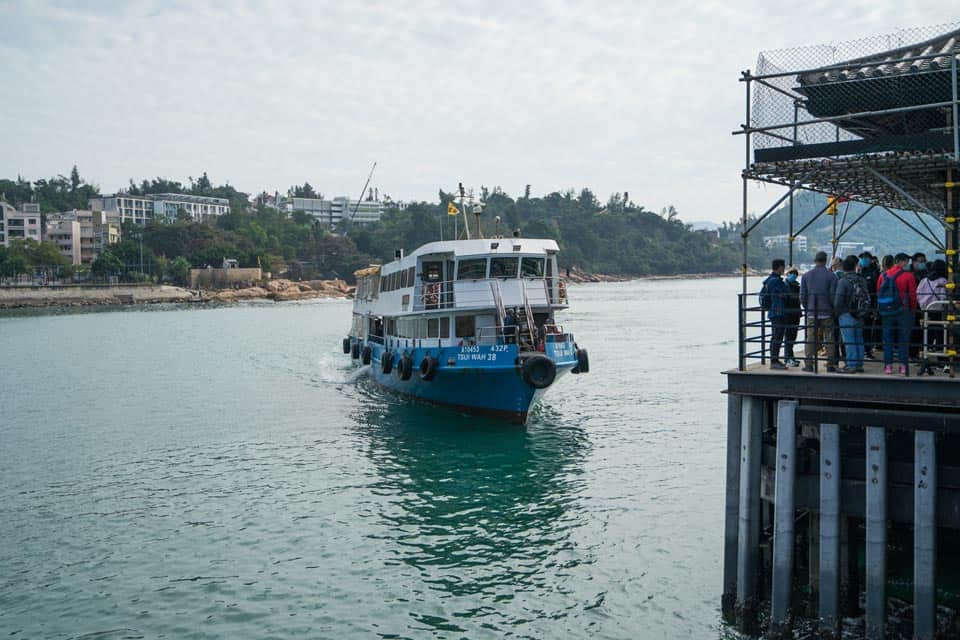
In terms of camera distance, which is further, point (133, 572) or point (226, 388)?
point (226, 388)

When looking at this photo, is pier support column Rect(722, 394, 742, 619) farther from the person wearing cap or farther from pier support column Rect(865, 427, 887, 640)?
pier support column Rect(865, 427, 887, 640)

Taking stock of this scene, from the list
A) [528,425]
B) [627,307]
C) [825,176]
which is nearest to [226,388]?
[528,425]

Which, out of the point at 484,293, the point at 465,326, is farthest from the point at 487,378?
the point at 484,293

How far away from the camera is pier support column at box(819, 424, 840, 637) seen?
9.80m

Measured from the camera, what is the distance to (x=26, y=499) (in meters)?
19.7

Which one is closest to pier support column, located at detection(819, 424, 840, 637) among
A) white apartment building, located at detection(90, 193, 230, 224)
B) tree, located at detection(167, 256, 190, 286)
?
tree, located at detection(167, 256, 190, 286)

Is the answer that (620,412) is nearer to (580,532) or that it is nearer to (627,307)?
(580,532)

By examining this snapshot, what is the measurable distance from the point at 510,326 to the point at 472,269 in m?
2.26

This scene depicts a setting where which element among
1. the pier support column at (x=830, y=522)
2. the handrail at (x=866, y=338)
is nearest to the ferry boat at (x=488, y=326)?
the handrail at (x=866, y=338)

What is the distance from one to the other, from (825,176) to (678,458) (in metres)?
11.6

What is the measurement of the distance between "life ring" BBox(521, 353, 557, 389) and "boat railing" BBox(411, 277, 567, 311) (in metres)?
2.37

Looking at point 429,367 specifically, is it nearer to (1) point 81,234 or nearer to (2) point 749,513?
(2) point 749,513

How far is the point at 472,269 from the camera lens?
1062 inches

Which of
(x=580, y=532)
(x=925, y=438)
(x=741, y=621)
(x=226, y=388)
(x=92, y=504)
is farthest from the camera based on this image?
(x=226, y=388)
